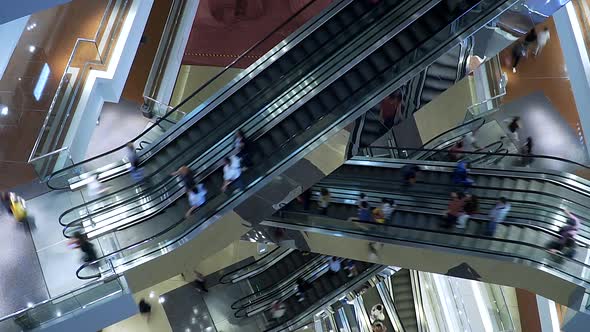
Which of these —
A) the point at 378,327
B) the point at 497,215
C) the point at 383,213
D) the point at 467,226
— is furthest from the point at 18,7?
the point at 378,327

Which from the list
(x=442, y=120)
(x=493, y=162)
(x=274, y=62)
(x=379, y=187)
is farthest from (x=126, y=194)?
(x=442, y=120)

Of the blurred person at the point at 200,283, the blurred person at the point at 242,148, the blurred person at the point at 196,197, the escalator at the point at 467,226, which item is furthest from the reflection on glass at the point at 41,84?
the blurred person at the point at 200,283

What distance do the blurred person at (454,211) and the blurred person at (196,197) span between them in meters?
3.97

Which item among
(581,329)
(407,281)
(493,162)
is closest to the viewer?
(581,329)

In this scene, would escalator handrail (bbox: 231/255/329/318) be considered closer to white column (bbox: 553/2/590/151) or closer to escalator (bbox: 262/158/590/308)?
escalator (bbox: 262/158/590/308)

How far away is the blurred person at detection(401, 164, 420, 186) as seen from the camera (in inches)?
533

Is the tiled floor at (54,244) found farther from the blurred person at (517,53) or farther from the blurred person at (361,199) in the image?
the blurred person at (517,53)

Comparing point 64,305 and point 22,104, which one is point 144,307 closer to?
point 64,305

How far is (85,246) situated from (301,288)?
17.5 feet

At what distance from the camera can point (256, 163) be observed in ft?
41.1

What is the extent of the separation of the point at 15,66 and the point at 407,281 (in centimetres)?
949

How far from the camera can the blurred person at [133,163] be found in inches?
514

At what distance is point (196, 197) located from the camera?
1237 cm

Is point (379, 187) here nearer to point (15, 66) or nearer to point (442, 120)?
point (442, 120)
